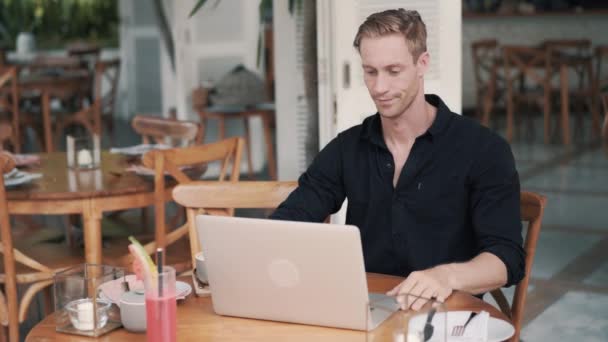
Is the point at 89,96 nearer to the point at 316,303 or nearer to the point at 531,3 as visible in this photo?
the point at 531,3

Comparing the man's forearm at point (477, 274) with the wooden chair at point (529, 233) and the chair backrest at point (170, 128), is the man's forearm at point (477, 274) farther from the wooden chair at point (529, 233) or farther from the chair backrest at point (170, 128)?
the chair backrest at point (170, 128)

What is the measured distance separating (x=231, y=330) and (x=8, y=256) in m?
1.62

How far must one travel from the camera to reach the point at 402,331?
139 cm

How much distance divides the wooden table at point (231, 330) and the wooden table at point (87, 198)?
1.31 m

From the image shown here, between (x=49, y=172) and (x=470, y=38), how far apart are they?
750cm

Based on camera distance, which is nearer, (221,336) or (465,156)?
(221,336)

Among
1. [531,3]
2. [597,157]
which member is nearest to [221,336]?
[597,157]

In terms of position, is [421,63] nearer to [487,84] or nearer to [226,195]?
[226,195]

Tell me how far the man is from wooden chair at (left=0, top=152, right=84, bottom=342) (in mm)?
1169

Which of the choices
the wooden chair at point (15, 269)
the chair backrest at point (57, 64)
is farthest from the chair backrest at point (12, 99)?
the wooden chair at point (15, 269)

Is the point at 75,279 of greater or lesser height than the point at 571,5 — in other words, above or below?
below

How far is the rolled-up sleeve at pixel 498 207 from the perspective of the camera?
199 centimetres

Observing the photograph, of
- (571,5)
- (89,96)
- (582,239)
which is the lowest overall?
(582,239)

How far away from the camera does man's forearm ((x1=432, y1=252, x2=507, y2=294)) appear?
6.07 feet
